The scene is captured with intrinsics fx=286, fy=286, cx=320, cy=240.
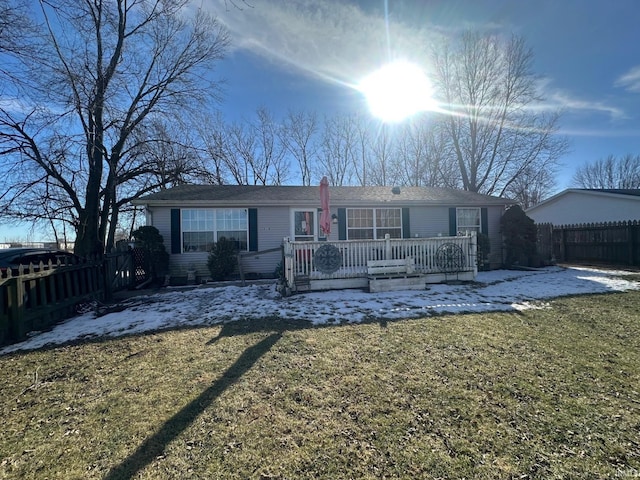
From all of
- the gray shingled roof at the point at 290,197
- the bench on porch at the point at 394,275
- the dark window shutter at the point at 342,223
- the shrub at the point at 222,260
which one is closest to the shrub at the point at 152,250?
the gray shingled roof at the point at 290,197

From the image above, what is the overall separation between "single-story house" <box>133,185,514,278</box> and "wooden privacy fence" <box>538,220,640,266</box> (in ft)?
11.4

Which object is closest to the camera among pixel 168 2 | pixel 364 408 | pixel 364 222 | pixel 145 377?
pixel 364 408

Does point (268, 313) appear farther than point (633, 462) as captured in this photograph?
Yes

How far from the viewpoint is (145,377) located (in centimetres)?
342

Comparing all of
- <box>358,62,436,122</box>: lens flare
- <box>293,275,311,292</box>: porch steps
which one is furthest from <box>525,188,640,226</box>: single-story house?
<box>293,275,311,292</box>: porch steps

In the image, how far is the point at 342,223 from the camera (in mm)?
11273

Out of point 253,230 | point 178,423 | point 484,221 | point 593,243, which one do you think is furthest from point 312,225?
point 593,243

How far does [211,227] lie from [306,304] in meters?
5.68

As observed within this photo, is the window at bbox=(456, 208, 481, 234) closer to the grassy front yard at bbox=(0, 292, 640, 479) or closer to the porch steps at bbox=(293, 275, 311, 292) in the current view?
the porch steps at bbox=(293, 275, 311, 292)

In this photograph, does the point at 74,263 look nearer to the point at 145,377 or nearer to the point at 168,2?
the point at 145,377

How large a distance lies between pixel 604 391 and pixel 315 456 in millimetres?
3024

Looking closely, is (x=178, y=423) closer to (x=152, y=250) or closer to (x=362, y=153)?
(x=152, y=250)

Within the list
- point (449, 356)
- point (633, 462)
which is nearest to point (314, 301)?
point (449, 356)

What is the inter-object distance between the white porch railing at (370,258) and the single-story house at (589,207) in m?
13.2
